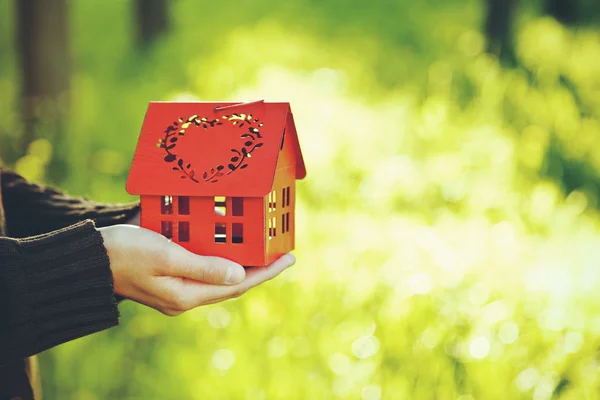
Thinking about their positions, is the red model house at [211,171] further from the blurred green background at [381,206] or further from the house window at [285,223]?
the blurred green background at [381,206]

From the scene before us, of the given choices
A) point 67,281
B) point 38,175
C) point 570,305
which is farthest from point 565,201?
point 67,281

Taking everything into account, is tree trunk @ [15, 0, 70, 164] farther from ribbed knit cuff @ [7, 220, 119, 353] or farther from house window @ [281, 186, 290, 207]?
ribbed knit cuff @ [7, 220, 119, 353]

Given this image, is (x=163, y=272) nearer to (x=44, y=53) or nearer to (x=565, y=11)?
(x=44, y=53)

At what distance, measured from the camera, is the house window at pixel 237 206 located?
1736 millimetres

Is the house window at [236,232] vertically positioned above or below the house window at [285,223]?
above

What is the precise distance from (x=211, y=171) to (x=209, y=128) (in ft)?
0.38

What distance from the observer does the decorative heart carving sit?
1671mm

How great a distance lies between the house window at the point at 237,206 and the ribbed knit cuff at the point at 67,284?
308mm

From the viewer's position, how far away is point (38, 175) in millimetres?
4367

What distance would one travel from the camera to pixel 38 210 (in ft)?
6.53

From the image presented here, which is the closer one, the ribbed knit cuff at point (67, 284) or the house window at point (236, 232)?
the ribbed knit cuff at point (67, 284)

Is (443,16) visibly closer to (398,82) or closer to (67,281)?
(398,82)

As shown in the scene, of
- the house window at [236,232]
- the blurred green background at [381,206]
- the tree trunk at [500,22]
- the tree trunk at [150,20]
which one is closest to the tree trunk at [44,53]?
the blurred green background at [381,206]

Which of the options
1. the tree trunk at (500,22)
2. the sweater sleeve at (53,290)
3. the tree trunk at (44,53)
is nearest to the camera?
the sweater sleeve at (53,290)
